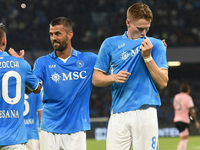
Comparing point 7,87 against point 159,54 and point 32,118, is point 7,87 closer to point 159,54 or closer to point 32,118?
point 159,54

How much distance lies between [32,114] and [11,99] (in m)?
2.68

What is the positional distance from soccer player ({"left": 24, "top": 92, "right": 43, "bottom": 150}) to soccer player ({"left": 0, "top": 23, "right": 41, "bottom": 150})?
8.12ft

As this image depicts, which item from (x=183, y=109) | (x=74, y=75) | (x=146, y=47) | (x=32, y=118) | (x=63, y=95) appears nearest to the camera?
(x=146, y=47)

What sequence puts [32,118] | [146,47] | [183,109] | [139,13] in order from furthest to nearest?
[183,109]
[32,118]
[139,13]
[146,47]

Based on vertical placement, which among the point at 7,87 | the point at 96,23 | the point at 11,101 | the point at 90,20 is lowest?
the point at 11,101

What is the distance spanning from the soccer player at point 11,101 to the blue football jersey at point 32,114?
2485 millimetres

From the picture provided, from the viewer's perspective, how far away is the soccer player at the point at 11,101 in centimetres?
332

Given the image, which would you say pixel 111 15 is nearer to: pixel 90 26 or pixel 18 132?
pixel 90 26

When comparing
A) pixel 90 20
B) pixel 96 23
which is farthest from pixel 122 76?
pixel 90 20

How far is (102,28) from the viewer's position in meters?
22.3

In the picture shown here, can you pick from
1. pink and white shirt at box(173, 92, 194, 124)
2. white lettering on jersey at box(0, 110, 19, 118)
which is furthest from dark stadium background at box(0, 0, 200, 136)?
white lettering on jersey at box(0, 110, 19, 118)

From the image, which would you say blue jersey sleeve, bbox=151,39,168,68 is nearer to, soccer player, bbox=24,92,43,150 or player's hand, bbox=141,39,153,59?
player's hand, bbox=141,39,153,59

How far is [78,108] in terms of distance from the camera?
3.95 m

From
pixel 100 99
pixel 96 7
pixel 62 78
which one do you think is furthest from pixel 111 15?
pixel 62 78
